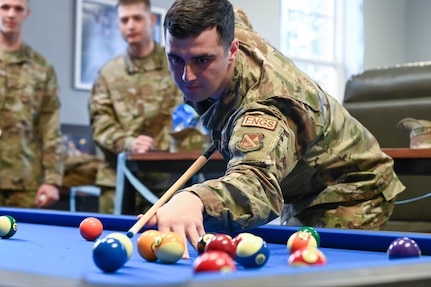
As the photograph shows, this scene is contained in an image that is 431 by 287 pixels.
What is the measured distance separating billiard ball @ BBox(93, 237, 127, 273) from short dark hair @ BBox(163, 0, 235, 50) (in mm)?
743

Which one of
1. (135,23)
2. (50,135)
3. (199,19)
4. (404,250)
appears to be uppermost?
(135,23)

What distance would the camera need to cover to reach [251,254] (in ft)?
3.83

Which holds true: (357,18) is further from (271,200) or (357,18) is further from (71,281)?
(71,281)

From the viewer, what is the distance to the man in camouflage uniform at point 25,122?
409 cm

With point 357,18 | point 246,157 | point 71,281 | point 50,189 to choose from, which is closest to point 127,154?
point 50,189

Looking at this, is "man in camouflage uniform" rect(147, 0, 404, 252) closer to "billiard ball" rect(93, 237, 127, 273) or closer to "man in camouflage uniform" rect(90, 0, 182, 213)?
"billiard ball" rect(93, 237, 127, 273)

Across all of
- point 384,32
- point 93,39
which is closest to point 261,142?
point 93,39

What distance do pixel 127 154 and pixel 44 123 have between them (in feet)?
2.18

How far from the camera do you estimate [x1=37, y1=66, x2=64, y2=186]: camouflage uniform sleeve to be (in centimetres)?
420

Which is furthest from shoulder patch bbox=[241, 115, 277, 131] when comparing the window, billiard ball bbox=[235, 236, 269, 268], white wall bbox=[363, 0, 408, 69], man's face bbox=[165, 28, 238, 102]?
white wall bbox=[363, 0, 408, 69]

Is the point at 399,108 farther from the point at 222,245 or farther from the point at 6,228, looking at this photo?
the point at 222,245

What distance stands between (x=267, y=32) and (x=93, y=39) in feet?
7.45

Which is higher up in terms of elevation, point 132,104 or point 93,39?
point 93,39

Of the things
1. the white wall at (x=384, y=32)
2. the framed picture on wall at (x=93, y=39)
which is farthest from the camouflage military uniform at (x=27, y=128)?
the white wall at (x=384, y=32)
